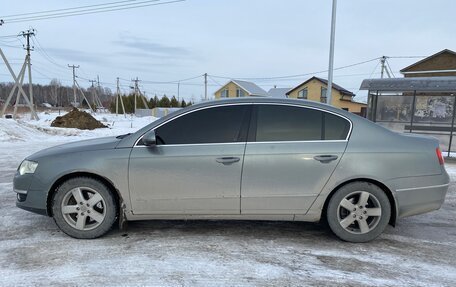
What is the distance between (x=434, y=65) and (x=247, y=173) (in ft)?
98.5

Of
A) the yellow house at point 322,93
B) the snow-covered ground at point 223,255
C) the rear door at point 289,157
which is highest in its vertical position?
the yellow house at point 322,93

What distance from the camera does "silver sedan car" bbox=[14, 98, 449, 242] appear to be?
3.84 meters

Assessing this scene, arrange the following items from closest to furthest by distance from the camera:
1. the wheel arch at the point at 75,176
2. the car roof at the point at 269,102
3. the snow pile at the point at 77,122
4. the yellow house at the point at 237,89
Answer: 1. the wheel arch at the point at 75,176
2. the car roof at the point at 269,102
3. the snow pile at the point at 77,122
4. the yellow house at the point at 237,89

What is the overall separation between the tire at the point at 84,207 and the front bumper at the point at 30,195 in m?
0.13

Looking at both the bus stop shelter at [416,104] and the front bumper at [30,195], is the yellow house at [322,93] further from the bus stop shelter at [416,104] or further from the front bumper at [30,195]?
the front bumper at [30,195]

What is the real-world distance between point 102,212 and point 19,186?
1.03 meters

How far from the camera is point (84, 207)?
12.9 ft

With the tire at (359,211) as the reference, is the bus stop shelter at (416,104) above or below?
above

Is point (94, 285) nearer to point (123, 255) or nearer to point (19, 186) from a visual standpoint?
point (123, 255)

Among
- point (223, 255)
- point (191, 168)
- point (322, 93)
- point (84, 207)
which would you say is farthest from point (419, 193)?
point (322, 93)

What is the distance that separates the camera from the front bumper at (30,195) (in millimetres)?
3943

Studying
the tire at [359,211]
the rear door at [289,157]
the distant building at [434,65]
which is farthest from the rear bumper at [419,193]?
the distant building at [434,65]

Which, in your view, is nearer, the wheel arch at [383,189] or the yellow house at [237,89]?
the wheel arch at [383,189]

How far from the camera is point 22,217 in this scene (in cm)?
471
